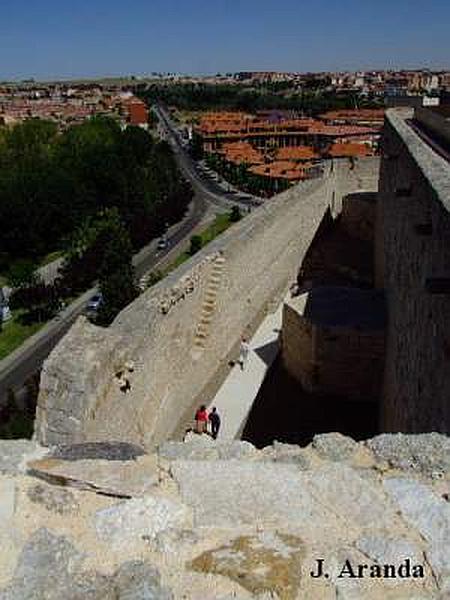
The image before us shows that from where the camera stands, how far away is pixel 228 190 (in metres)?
48.6

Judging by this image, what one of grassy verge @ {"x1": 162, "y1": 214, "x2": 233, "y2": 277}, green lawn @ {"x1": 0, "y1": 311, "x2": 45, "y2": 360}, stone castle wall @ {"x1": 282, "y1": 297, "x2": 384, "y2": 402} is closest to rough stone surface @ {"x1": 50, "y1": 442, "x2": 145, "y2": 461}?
stone castle wall @ {"x1": 282, "y1": 297, "x2": 384, "y2": 402}

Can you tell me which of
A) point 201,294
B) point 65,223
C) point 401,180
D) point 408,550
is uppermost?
point 401,180

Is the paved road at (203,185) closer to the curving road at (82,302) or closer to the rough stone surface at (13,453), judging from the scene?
the curving road at (82,302)

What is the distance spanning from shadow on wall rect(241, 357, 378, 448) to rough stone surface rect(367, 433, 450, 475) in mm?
5797

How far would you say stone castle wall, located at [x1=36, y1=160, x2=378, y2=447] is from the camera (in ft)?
17.6

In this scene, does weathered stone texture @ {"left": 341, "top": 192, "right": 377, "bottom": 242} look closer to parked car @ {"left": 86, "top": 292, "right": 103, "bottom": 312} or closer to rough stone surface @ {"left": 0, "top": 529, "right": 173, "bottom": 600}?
parked car @ {"left": 86, "top": 292, "right": 103, "bottom": 312}

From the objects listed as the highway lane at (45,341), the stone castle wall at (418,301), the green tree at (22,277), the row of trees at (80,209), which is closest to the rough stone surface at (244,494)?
the stone castle wall at (418,301)

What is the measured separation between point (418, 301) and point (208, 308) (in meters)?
4.27

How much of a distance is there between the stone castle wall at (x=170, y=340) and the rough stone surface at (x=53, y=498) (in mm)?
2497

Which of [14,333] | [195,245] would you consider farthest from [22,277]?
[195,245]

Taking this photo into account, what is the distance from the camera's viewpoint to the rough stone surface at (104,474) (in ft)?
8.86

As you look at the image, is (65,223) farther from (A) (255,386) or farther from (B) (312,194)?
(A) (255,386)

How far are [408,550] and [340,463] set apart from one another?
576 mm

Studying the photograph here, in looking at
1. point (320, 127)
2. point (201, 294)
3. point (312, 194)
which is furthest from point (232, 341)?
point (320, 127)
